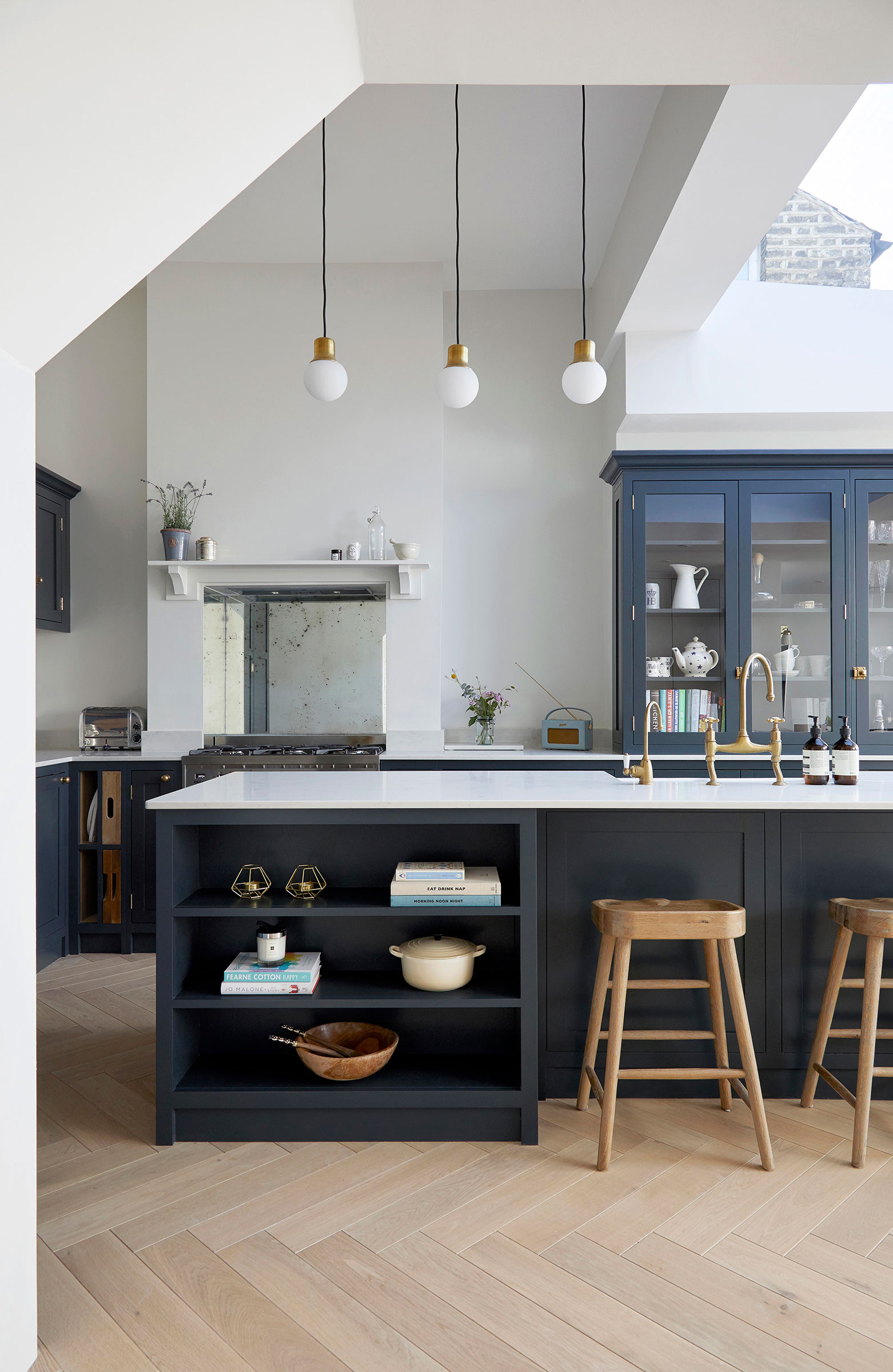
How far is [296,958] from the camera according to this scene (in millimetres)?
2539

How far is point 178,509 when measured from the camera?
15.0 ft

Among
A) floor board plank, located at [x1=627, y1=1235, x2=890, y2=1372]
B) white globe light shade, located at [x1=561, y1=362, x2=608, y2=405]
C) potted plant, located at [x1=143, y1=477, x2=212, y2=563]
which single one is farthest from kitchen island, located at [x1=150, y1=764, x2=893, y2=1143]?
potted plant, located at [x1=143, y1=477, x2=212, y2=563]

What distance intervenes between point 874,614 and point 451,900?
2997 millimetres

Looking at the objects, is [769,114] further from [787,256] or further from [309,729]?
[309,729]

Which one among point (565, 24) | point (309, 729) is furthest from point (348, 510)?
point (565, 24)

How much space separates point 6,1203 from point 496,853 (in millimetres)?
1572

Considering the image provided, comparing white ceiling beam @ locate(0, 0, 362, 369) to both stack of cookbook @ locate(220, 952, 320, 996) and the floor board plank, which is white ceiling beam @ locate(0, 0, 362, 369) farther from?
the floor board plank

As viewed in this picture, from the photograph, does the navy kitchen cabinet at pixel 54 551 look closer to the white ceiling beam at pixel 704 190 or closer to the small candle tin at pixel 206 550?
the small candle tin at pixel 206 550

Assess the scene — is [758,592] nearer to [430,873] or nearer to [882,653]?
[882,653]

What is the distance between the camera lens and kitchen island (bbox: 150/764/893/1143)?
2404mm

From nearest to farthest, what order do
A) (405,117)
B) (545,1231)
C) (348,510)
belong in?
1. (545,1231)
2. (405,117)
3. (348,510)

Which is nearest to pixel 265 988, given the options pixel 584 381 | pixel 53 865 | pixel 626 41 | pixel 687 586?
pixel 584 381

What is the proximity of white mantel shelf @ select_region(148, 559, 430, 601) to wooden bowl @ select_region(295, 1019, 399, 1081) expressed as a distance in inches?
99.0

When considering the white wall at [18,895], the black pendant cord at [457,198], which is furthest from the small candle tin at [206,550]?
the white wall at [18,895]
